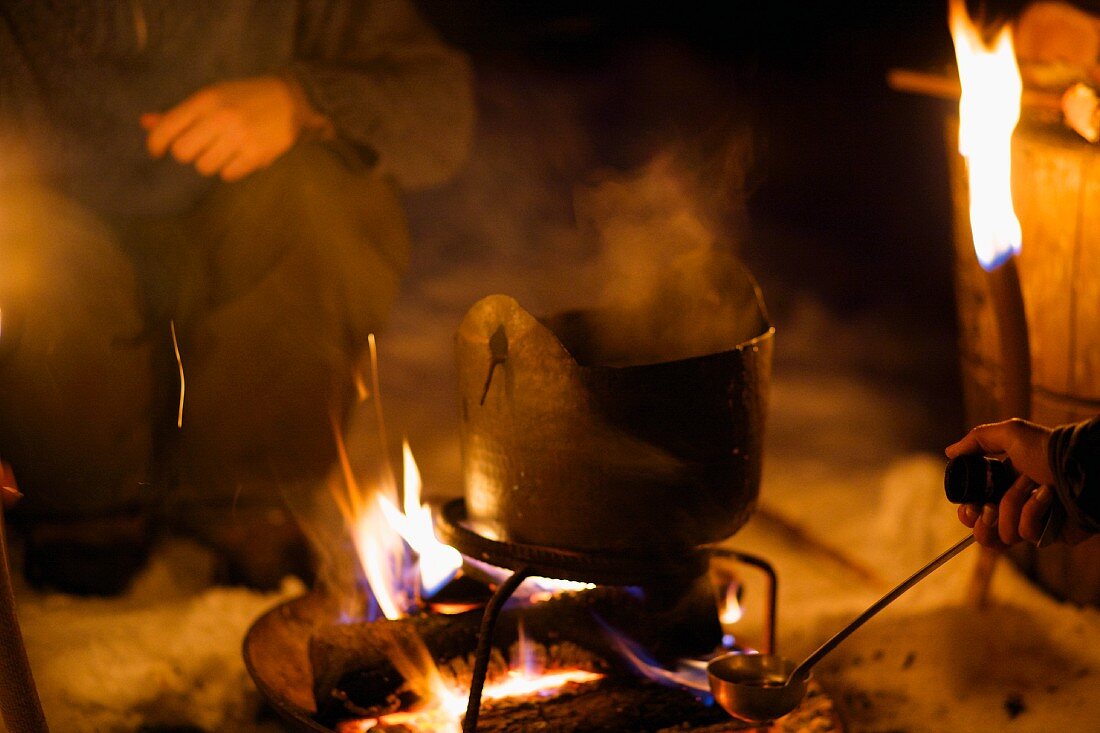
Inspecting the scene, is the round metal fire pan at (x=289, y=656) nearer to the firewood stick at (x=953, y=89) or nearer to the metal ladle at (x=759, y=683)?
the metal ladle at (x=759, y=683)

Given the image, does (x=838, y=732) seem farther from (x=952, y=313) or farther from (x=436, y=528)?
(x=952, y=313)

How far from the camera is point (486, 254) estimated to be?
614cm

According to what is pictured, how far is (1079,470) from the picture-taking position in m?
1.81

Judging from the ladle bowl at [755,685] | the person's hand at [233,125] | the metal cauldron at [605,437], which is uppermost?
the person's hand at [233,125]

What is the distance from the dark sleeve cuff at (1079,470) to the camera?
1.80 metres

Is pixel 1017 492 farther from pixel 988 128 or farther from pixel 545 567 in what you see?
pixel 988 128

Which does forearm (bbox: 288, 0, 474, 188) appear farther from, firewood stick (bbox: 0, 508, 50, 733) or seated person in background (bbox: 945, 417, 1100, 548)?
seated person in background (bbox: 945, 417, 1100, 548)

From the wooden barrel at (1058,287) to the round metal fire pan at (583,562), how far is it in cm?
115

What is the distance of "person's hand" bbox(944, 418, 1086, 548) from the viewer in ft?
6.15

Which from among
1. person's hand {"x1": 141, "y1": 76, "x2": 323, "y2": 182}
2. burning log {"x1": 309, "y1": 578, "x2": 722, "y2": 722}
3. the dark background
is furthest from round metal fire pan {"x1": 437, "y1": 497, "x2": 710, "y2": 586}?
the dark background

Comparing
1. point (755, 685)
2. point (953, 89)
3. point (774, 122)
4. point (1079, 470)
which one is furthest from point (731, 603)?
point (774, 122)

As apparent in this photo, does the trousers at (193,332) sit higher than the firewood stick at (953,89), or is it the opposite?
the firewood stick at (953,89)

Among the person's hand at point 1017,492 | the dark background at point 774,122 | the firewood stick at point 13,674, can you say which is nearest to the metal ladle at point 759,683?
the person's hand at point 1017,492

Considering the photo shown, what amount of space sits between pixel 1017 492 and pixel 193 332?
7.46ft
